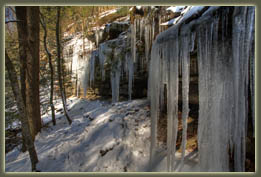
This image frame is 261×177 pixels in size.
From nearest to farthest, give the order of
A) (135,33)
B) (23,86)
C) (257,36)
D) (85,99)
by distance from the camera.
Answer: (257,36), (23,86), (135,33), (85,99)

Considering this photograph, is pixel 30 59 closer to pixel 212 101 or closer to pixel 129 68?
pixel 129 68

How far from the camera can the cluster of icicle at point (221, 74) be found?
119 centimetres

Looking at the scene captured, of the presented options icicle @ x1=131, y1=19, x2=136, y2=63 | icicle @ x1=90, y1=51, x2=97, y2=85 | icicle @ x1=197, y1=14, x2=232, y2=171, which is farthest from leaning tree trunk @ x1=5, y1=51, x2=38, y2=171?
icicle @ x1=90, y1=51, x2=97, y2=85

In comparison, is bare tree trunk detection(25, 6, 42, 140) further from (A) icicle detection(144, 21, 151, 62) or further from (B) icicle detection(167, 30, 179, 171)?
(B) icicle detection(167, 30, 179, 171)

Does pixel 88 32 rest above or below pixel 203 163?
above

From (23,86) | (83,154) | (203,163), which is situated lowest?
(83,154)

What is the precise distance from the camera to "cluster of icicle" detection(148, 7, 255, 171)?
1190mm

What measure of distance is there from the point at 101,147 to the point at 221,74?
2.28 m

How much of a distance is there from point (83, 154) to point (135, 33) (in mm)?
3242

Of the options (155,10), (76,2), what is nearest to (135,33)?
(155,10)

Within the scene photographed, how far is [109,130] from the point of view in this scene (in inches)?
112

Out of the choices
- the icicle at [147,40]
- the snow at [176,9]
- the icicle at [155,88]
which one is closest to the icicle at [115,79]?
the icicle at [147,40]

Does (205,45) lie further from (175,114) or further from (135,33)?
(135,33)

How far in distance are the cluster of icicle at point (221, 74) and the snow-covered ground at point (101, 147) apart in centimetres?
45
